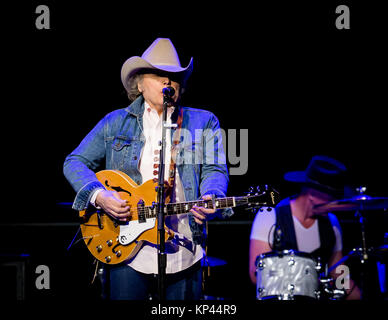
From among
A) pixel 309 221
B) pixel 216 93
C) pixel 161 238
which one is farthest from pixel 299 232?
pixel 161 238

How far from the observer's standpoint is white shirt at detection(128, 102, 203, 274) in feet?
9.92

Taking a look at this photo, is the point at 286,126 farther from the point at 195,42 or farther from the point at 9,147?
the point at 9,147

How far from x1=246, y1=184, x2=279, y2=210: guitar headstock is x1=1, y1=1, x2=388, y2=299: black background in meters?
2.36

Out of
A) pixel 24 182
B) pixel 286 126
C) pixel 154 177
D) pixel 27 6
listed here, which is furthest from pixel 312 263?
pixel 27 6

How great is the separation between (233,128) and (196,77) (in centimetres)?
72

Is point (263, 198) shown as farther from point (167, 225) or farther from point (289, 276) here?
point (289, 276)

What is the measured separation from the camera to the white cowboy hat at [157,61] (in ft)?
11.0

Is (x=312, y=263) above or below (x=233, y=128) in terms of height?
below

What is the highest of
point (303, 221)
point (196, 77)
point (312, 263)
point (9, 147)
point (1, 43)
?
point (1, 43)

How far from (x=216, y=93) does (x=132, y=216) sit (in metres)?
2.58

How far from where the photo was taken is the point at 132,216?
3.19 metres

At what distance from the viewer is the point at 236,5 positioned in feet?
16.7

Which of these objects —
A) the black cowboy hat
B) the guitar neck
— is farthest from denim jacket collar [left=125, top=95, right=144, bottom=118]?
the black cowboy hat

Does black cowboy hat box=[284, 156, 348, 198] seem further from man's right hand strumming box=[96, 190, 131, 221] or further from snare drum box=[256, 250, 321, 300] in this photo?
man's right hand strumming box=[96, 190, 131, 221]
